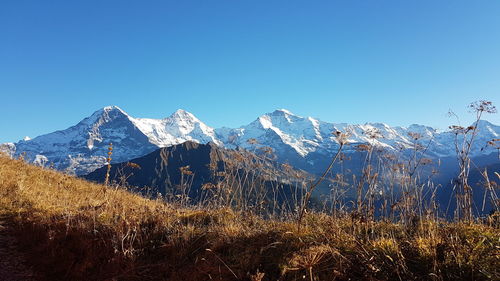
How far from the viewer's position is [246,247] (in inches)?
193

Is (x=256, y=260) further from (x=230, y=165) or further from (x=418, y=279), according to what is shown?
(x=230, y=165)

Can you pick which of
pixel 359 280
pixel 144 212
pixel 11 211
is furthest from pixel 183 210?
pixel 359 280

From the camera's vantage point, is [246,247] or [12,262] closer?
[246,247]

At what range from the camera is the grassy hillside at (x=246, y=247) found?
3486 mm

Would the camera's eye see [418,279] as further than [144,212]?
No

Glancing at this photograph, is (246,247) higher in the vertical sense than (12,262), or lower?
higher

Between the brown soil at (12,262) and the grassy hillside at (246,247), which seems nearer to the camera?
the grassy hillside at (246,247)

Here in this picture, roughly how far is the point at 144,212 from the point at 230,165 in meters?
2.61

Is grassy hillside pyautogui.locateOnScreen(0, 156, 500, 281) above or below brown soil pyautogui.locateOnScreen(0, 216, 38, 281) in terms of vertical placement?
above

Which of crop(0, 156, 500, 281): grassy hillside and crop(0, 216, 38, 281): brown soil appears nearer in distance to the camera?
crop(0, 156, 500, 281): grassy hillside

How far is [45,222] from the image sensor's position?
26.1 ft

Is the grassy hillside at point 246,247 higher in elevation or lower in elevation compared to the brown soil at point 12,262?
higher

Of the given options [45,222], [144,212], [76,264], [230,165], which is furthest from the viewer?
[230,165]

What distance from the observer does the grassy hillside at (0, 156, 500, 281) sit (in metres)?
3.49
